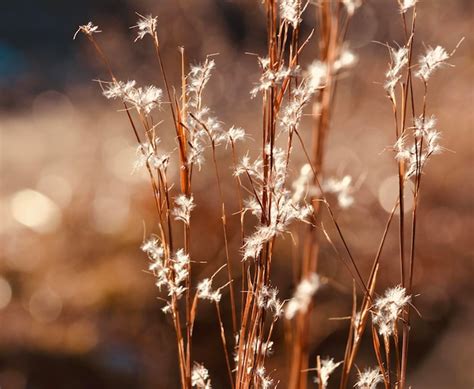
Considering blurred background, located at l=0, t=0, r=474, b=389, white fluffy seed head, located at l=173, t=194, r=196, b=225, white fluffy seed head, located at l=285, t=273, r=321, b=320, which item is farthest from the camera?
blurred background, located at l=0, t=0, r=474, b=389

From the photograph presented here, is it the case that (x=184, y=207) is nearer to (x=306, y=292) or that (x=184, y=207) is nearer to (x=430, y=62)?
(x=306, y=292)

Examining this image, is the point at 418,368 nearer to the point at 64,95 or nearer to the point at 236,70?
the point at 236,70

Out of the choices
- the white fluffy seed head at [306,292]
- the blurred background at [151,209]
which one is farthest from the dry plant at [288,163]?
the blurred background at [151,209]

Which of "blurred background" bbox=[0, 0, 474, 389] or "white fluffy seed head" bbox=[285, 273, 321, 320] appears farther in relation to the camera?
"blurred background" bbox=[0, 0, 474, 389]

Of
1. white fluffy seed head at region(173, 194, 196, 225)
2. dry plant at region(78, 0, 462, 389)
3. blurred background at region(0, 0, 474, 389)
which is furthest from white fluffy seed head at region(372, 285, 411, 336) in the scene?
blurred background at region(0, 0, 474, 389)

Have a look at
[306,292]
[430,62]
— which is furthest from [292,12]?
[306,292]

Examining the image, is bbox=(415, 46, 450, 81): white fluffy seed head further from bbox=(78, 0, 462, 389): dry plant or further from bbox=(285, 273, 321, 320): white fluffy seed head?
bbox=(285, 273, 321, 320): white fluffy seed head

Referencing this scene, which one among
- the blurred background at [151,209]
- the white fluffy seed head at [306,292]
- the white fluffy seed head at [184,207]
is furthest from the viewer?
the blurred background at [151,209]

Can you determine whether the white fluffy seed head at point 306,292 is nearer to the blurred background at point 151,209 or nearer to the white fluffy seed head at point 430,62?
the white fluffy seed head at point 430,62
